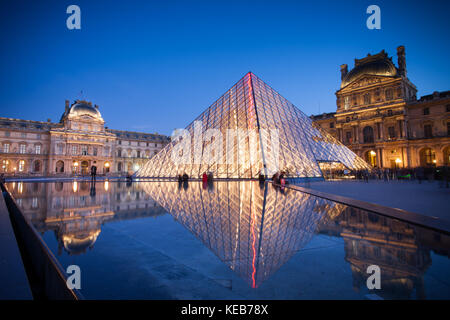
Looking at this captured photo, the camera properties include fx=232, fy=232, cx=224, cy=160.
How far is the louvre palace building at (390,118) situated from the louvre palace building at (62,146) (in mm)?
35828

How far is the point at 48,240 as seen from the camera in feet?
8.35

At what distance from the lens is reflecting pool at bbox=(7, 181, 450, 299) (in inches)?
59.8

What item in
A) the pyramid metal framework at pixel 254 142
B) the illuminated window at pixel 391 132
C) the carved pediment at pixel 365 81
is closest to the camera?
the pyramid metal framework at pixel 254 142

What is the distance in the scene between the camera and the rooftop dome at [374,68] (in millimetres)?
31594

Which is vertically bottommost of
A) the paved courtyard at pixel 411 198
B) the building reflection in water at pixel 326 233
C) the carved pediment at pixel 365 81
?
the paved courtyard at pixel 411 198

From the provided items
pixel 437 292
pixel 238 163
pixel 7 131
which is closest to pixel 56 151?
pixel 7 131

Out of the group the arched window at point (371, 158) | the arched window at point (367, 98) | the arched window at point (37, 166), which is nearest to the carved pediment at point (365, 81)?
the arched window at point (367, 98)

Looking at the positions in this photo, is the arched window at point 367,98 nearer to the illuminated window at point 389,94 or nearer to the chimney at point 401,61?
the illuminated window at point 389,94

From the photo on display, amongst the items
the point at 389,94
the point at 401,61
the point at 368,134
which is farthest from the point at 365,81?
the point at 368,134

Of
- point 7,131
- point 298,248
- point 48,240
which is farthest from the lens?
point 7,131

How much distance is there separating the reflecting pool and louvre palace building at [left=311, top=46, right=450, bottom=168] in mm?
32790

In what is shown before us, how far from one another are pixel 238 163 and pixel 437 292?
52.4ft

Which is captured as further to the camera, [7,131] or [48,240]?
[7,131]
